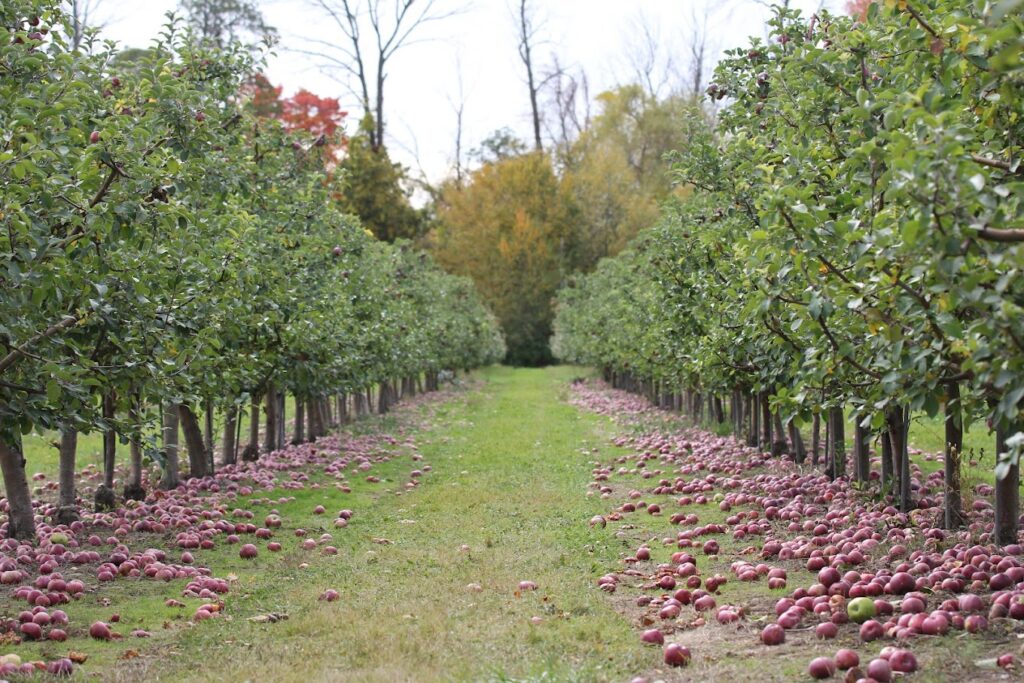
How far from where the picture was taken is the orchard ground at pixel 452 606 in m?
5.16

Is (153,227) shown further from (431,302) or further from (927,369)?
(431,302)

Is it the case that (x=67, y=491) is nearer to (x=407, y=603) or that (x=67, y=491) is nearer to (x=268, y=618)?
(x=268, y=618)

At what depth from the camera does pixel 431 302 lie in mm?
30953

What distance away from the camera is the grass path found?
5.33 meters

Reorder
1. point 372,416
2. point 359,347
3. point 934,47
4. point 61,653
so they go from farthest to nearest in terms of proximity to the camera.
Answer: point 372,416
point 359,347
point 61,653
point 934,47

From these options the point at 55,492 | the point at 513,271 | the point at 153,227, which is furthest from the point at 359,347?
the point at 513,271

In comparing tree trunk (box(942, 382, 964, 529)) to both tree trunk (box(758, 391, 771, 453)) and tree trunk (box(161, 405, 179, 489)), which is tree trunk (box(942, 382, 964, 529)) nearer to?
tree trunk (box(758, 391, 771, 453))

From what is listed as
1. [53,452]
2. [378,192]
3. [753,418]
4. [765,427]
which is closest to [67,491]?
[53,452]

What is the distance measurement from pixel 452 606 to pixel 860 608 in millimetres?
2603

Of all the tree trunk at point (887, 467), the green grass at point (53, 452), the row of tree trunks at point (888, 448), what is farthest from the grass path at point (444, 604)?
the green grass at point (53, 452)

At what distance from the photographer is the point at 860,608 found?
543cm

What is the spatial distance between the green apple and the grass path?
1199 millimetres

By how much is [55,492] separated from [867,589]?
9816 mm

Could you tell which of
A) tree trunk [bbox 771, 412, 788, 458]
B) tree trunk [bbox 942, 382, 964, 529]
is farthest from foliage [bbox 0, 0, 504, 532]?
tree trunk [bbox 771, 412, 788, 458]
